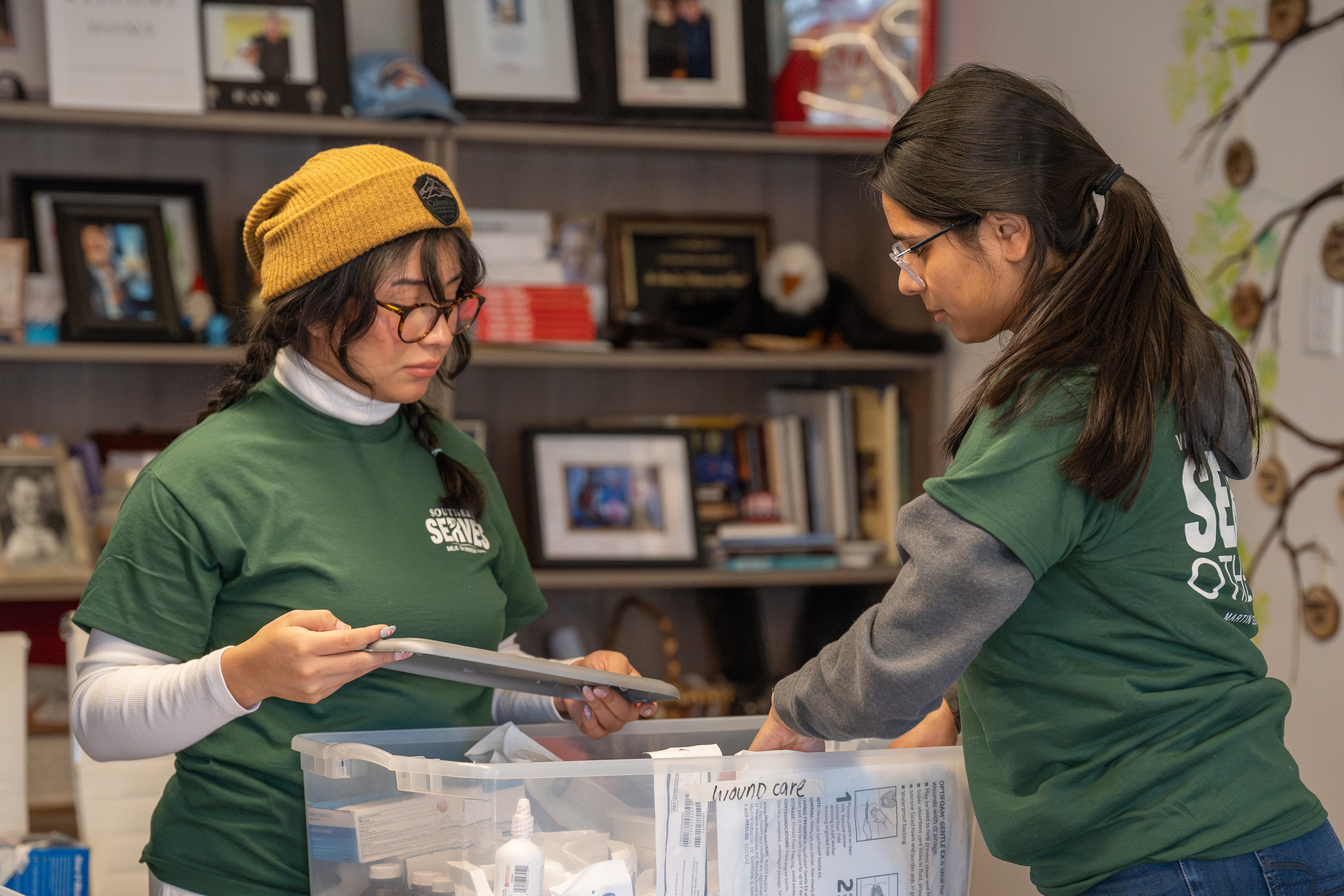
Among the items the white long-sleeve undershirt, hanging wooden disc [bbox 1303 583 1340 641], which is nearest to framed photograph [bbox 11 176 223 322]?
the white long-sleeve undershirt

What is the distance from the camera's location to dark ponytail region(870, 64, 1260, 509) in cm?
94

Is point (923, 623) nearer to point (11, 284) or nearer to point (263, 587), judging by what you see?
point (263, 587)

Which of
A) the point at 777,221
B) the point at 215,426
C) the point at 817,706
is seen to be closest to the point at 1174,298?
the point at 817,706

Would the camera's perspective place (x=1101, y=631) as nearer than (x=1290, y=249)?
Yes

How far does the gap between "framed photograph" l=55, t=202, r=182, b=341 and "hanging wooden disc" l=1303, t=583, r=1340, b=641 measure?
2.10 metres

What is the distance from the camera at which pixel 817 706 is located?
1012mm

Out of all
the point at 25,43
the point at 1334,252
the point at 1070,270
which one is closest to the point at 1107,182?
the point at 1070,270

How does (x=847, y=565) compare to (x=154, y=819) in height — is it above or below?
below

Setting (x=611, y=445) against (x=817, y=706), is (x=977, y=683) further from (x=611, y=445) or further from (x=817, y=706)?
(x=611, y=445)

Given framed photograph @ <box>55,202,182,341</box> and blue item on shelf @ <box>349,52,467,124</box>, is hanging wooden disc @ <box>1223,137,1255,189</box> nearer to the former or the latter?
blue item on shelf @ <box>349,52,467,124</box>

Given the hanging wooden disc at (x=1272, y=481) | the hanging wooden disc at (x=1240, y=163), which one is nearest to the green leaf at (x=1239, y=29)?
the hanging wooden disc at (x=1240, y=163)

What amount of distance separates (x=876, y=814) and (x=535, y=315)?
1.74 meters

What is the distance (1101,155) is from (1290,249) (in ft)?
3.27

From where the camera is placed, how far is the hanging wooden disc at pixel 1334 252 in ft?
5.74
